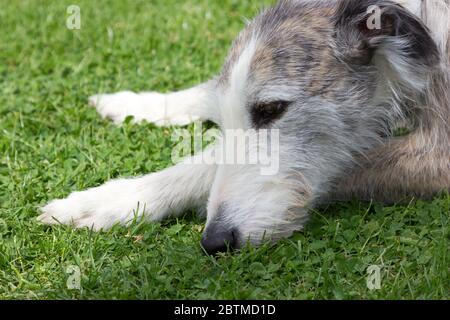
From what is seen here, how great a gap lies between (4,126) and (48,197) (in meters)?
1.15

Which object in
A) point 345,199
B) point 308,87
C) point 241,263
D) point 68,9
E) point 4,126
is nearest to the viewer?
point 241,263

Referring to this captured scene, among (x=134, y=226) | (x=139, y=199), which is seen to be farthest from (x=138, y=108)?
(x=134, y=226)

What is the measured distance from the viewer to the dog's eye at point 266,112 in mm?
4105

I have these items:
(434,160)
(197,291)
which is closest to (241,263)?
(197,291)

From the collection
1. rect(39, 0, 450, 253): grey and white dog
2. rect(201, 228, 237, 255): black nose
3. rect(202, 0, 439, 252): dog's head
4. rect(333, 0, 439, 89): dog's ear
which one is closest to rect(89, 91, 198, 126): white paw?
rect(39, 0, 450, 253): grey and white dog

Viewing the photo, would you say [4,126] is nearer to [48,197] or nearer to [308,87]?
[48,197]

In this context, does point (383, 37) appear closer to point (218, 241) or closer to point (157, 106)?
point (218, 241)

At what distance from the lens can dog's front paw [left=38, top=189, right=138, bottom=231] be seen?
4348 mm

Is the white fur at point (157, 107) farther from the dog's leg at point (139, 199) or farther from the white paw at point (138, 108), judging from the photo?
the dog's leg at point (139, 199)

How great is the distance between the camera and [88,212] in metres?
4.41

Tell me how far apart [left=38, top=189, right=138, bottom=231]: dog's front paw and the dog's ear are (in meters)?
1.43

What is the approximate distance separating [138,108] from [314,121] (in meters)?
1.93

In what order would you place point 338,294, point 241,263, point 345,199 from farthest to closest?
point 345,199
point 241,263
point 338,294

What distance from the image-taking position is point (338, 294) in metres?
3.53
